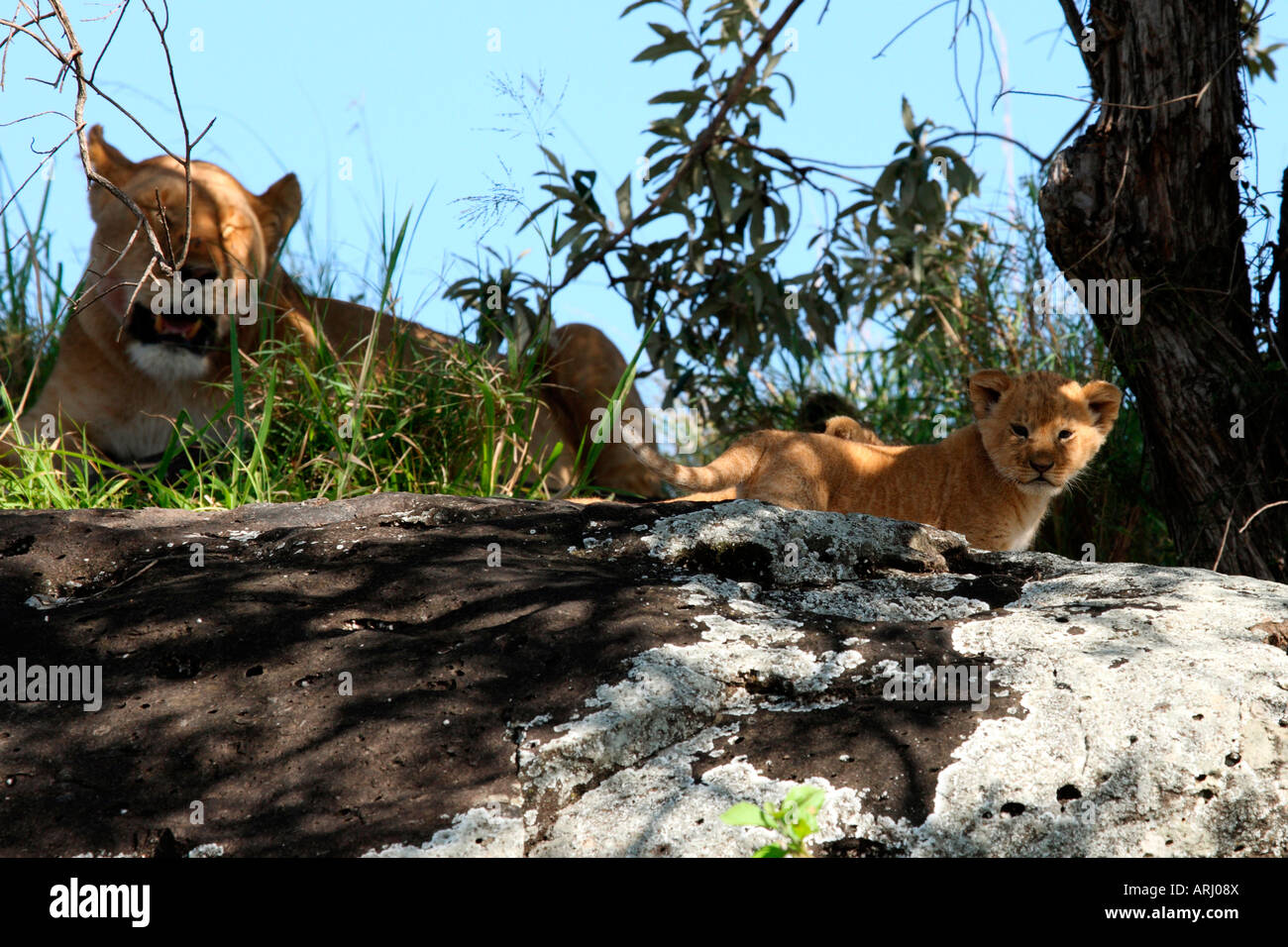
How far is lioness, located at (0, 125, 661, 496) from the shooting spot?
5.40 m

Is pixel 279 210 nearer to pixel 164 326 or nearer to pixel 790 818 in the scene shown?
pixel 164 326

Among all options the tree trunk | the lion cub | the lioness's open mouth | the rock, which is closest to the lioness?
the lioness's open mouth

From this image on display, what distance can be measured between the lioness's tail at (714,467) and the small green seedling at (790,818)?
8.80ft

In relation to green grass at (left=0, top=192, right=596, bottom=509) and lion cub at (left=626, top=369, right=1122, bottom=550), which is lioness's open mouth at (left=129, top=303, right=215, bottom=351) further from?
lion cub at (left=626, top=369, right=1122, bottom=550)

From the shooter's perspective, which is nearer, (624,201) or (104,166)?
(104,166)

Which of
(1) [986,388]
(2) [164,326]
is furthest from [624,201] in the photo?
(2) [164,326]

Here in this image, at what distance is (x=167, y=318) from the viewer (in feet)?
18.2

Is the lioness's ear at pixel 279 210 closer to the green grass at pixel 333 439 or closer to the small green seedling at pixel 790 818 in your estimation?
the green grass at pixel 333 439

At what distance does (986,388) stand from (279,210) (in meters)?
3.54

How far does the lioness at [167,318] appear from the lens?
17.7ft

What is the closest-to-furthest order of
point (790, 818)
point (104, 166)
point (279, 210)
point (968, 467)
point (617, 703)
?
point (790, 818), point (617, 703), point (968, 467), point (104, 166), point (279, 210)

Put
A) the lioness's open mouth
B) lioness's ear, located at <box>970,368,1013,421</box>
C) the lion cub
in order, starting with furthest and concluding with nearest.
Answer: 1. the lioness's open mouth
2. lioness's ear, located at <box>970,368,1013,421</box>
3. the lion cub

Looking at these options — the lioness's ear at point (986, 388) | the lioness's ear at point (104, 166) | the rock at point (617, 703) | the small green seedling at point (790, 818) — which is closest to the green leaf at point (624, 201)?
the lioness's ear at point (986, 388)
